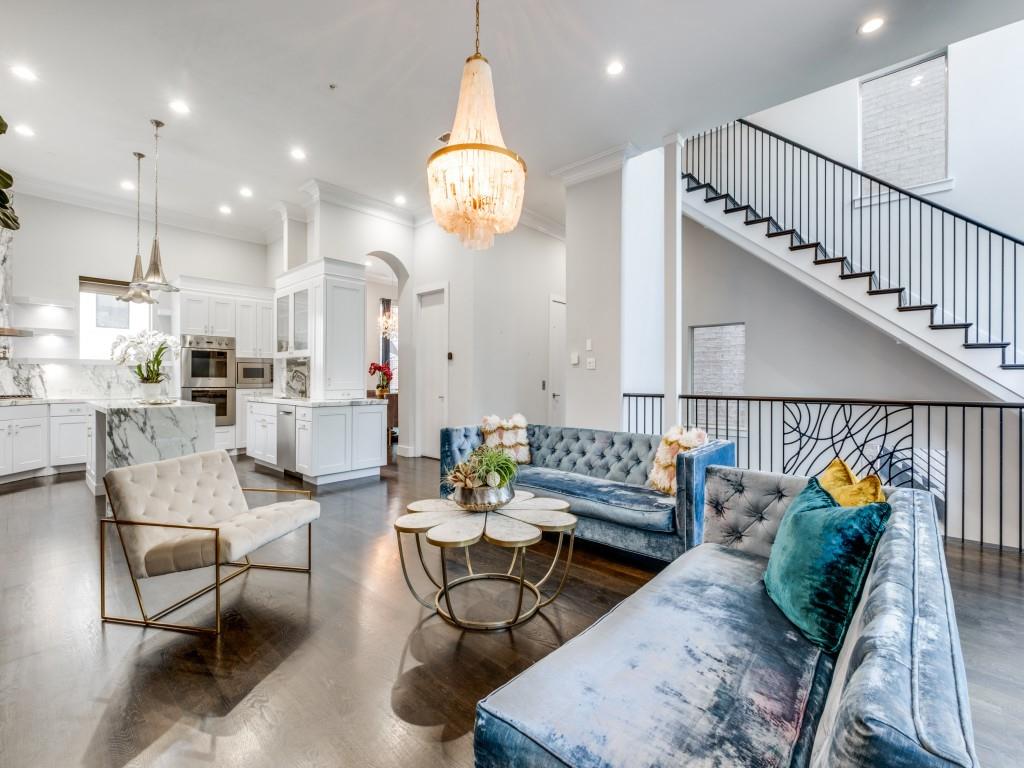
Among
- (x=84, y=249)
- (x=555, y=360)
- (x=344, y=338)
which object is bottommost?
(x=555, y=360)

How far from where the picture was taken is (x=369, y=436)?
5.56m

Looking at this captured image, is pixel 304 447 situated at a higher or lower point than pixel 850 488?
lower

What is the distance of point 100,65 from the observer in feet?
11.9

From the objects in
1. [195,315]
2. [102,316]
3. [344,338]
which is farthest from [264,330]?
[344,338]

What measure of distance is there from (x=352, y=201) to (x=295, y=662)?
18.0 feet

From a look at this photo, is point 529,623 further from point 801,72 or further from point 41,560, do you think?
point 801,72

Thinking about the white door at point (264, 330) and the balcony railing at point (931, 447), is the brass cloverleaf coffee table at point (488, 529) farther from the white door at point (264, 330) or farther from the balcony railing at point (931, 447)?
the white door at point (264, 330)

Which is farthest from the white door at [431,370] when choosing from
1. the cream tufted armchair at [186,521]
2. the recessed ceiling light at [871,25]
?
the recessed ceiling light at [871,25]

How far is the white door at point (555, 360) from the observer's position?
7102 mm

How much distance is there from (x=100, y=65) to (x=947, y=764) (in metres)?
5.53

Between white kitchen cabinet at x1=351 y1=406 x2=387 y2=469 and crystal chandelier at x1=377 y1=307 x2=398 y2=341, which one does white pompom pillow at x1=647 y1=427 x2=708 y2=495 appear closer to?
white kitchen cabinet at x1=351 y1=406 x2=387 y2=469

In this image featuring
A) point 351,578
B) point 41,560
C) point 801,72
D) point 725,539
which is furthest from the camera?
point 801,72

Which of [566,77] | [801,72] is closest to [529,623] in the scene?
[566,77]

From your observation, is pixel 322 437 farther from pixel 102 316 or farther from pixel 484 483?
pixel 102 316
